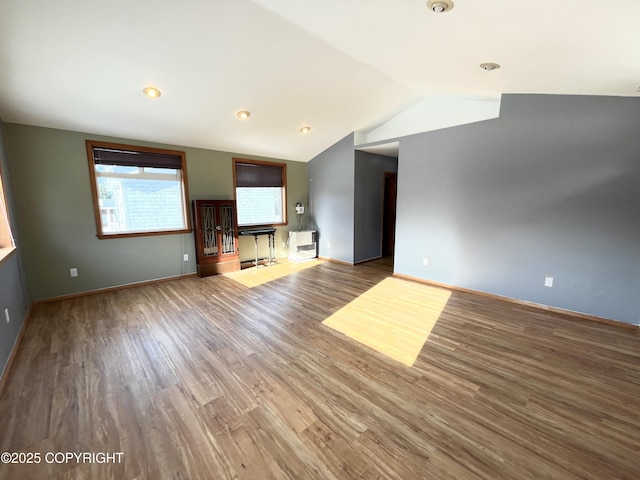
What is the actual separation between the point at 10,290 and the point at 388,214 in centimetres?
603

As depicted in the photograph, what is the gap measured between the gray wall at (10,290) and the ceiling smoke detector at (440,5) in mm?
3901

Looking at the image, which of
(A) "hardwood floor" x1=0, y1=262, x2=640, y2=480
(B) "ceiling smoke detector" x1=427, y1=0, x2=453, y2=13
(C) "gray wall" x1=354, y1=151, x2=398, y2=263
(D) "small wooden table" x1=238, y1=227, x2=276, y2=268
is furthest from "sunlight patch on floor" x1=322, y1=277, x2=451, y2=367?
(B) "ceiling smoke detector" x1=427, y1=0, x2=453, y2=13

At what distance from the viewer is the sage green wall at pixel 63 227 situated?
3.31 meters

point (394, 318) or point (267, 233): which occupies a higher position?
point (267, 233)

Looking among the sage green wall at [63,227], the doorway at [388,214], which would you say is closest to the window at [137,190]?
the sage green wall at [63,227]

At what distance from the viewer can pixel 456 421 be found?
1611 millimetres

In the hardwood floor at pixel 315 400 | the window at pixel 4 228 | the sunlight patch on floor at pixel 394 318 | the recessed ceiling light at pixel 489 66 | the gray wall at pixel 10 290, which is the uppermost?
the recessed ceiling light at pixel 489 66

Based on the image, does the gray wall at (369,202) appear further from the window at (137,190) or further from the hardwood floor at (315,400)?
the window at (137,190)

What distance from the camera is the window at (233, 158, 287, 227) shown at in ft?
17.4

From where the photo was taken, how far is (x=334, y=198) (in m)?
5.60

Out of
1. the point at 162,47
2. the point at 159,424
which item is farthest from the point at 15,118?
the point at 159,424

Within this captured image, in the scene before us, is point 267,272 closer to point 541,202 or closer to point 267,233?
point 267,233

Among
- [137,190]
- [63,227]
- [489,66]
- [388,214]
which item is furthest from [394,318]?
[63,227]

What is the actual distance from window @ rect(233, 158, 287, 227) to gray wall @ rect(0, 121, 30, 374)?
2.89 metres
